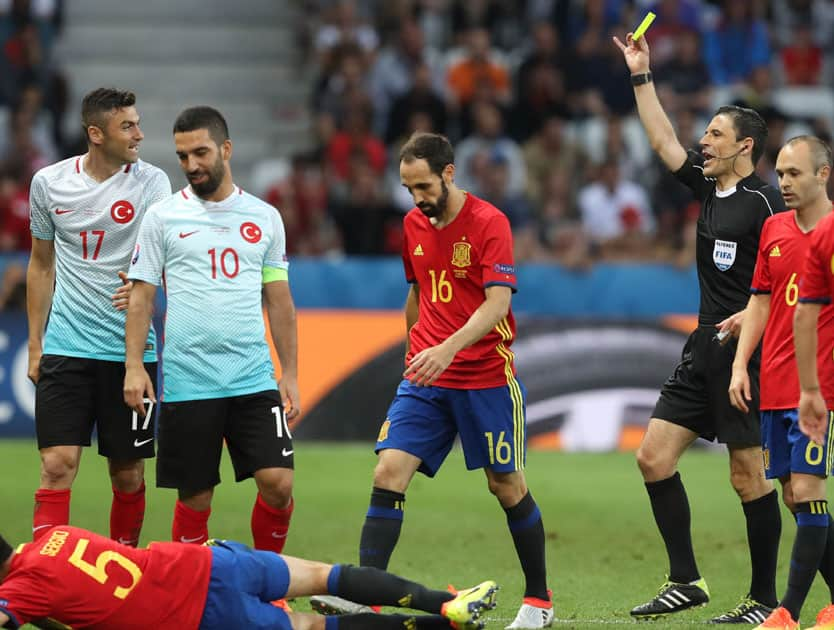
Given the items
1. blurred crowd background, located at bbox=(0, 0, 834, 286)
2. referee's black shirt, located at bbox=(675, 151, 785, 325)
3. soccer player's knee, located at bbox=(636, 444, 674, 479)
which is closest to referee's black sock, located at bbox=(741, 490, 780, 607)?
soccer player's knee, located at bbox=(636, 444, 674, 479)

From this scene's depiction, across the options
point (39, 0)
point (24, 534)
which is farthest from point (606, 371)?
point (39, 0)

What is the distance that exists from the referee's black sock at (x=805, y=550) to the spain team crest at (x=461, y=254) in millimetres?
1933

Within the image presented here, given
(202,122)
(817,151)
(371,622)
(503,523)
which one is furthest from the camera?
(503,523)

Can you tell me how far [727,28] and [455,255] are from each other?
45.3 feet

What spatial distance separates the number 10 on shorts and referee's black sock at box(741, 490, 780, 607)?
137 cm

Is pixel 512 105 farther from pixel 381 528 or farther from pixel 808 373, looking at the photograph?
pixel 808 373

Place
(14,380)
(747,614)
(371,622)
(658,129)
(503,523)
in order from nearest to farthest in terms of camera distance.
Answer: (371,622)
(747,614)
(658,129)
(503,523)
(14,380)

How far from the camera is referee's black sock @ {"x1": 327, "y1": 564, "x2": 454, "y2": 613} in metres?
6.31

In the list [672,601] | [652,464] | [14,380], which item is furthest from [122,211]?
[14,380]

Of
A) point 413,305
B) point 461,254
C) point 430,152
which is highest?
point 430,152

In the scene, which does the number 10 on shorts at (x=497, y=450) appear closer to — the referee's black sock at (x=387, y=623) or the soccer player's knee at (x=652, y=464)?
the soccer player's knee at (x=652, y=464)

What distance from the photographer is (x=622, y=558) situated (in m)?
9.35

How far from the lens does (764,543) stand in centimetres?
751

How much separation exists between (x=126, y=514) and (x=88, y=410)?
0.63 meters
